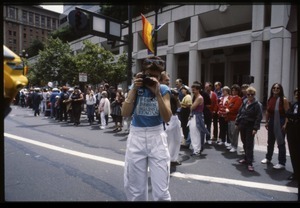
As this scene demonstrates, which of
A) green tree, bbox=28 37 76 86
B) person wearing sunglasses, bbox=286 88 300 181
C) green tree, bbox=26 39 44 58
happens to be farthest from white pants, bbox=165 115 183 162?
green tree, bbox=26 39 44 58

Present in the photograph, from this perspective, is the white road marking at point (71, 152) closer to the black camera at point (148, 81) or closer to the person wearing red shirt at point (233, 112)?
the person wearing red shirt at point (233, 112)

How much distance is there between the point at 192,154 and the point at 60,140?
3.98 meters

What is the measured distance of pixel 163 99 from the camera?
258 centimetres

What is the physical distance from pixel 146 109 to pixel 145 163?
547 millimetres

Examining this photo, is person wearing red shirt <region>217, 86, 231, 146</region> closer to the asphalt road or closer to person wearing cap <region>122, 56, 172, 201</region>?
the asphalt road

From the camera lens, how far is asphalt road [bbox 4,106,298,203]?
367cm

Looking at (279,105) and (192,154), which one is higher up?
(279,105)

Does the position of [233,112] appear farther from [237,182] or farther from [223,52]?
[223,52]

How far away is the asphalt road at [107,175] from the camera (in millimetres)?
3670

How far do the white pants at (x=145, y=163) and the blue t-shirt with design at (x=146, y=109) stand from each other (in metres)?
0.06

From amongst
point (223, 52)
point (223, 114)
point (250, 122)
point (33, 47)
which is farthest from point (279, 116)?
point (223, 52)

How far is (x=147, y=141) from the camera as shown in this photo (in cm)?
255
